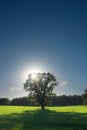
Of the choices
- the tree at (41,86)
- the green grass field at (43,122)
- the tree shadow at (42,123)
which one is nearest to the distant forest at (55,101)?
the tree at (41,86)

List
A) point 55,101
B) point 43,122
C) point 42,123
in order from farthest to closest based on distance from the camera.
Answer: point 55,101
point 43,122
point 42,123

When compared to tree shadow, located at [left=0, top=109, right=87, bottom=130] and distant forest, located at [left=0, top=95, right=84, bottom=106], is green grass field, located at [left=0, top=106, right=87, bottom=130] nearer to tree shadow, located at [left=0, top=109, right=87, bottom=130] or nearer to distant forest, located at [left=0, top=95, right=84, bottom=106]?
tree shadow, located at [left=0, top=109, right=87, bottom=130]

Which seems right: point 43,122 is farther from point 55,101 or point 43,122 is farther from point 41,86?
point 55,101

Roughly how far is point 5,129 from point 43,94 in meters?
61.0

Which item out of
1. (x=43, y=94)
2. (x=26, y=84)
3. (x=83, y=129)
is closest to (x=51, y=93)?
(x=43, y=94)

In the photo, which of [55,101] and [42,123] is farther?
[55,101]

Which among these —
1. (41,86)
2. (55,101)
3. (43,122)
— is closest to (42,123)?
(43,122)

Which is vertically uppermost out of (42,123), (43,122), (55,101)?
(55,101)

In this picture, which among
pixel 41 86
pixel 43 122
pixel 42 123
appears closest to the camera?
pixel 42 123

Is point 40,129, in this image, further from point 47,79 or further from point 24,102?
point 24,102

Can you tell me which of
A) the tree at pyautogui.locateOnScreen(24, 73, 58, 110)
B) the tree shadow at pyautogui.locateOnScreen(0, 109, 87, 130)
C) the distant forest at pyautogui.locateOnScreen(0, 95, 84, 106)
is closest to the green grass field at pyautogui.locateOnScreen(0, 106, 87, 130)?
the tree shadow at pyautogui.locateOnScreen(0, 109, 87, 130)

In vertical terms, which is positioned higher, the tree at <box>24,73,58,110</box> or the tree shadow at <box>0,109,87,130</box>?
the tree at <box>24,73,58,110</box>

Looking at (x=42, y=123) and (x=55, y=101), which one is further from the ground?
(x=55, y=101)

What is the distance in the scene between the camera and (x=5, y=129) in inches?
1056
